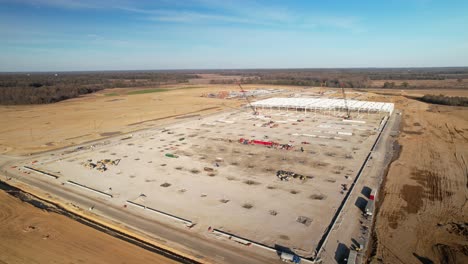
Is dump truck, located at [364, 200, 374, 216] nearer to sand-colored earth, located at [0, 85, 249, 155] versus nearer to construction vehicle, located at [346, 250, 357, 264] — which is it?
construction vehicle, located at [346, 250, 357, 264]

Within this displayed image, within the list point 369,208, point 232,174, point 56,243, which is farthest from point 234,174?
point 56,243

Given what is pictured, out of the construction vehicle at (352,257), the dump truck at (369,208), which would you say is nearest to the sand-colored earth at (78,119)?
the dump truck at (369,208)

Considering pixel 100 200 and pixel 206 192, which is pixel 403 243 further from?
pixel 100 200

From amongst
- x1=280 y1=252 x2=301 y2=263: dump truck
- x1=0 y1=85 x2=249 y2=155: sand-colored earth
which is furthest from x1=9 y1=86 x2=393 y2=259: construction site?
x1=0 y1=85 x2=249 y2=155: sand-colored earth

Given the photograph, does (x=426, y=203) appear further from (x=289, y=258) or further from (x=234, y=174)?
(x=234, y=174)

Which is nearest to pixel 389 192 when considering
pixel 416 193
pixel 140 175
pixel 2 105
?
pixel 416 193

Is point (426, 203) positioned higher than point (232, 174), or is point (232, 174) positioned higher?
point (232, 174)
